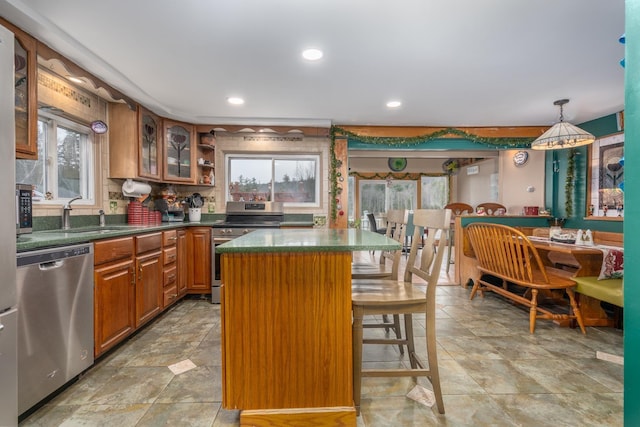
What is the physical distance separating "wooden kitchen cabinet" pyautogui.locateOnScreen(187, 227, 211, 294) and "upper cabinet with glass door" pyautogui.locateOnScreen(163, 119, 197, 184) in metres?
0.78

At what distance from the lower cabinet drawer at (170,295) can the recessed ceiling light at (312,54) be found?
2602 mm

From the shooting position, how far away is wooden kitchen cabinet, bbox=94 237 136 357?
205 cm

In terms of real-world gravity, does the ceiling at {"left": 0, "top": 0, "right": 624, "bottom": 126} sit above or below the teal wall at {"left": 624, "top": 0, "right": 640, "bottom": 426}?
above

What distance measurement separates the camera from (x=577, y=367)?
2.04m

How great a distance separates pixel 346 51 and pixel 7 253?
2.35 metres

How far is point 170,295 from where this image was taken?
317 cm

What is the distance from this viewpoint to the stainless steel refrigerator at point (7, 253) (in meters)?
1.31

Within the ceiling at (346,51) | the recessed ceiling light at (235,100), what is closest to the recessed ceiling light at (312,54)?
the ceiling at (346,51)

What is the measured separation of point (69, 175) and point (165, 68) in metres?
1.37

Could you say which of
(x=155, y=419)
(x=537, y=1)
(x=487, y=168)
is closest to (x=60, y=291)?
(x=155, y=419)

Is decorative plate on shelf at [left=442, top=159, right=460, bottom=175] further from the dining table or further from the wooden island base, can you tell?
the wooden island base

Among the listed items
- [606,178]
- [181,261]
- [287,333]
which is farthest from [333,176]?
[606,178]

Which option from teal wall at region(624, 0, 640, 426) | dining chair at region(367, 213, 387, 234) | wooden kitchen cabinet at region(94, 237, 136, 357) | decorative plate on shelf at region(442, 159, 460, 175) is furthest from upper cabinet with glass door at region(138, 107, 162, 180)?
decorative plate on shelf at region(442, 159, 460, 175)

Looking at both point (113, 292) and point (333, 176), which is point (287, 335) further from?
point (333, 176)
